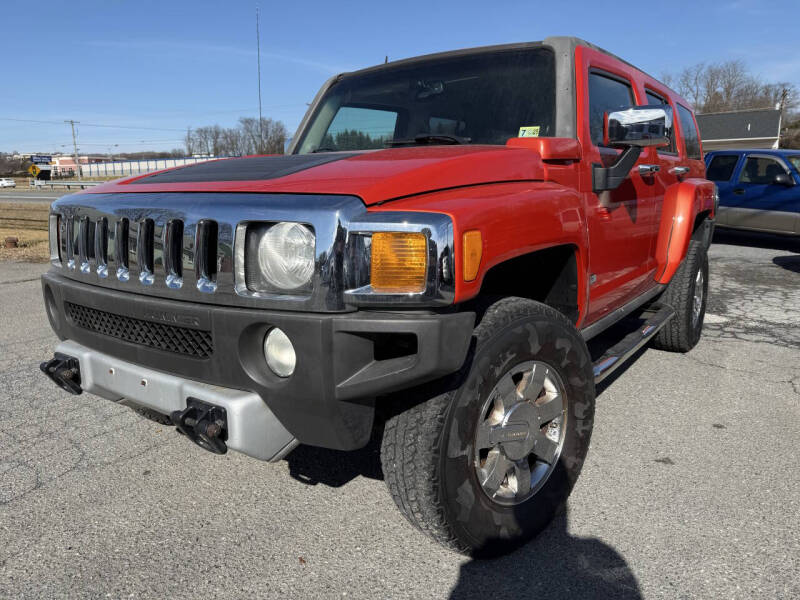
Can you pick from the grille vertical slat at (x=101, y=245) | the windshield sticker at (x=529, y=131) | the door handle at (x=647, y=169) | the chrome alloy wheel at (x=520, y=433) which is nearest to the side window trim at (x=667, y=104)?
the door handle at (x=647, y=169)

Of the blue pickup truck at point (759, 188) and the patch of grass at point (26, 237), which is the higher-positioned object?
the blue pickup truck at point (759, 188)

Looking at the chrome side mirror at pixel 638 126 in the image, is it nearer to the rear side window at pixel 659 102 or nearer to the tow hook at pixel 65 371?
the rear side window at pixel 659 102

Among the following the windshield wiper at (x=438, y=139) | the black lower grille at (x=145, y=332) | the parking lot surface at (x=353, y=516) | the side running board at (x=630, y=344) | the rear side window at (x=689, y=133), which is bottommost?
the parking lot surface at (x=353, y=516)

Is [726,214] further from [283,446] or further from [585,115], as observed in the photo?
[283,446]

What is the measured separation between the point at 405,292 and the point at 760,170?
36.8 feet

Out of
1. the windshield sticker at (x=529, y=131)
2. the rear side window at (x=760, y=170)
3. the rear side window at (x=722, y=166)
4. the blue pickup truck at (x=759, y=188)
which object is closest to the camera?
the windshield sticker at (x=529, y=131)

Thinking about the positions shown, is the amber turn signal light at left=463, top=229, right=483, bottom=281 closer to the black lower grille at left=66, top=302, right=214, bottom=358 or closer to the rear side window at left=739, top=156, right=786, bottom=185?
the black lower grille at left=66, top=302, right=214, bottom=358

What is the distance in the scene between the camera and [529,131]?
8.82 ft

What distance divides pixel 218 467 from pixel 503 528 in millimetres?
1434

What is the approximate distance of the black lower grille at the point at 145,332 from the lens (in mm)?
1980

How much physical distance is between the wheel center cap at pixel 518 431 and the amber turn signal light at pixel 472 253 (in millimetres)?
608

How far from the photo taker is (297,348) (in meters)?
1.72

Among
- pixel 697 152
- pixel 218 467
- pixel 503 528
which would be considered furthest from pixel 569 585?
pixel 697 152

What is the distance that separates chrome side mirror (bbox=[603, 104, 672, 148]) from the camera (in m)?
2.50
